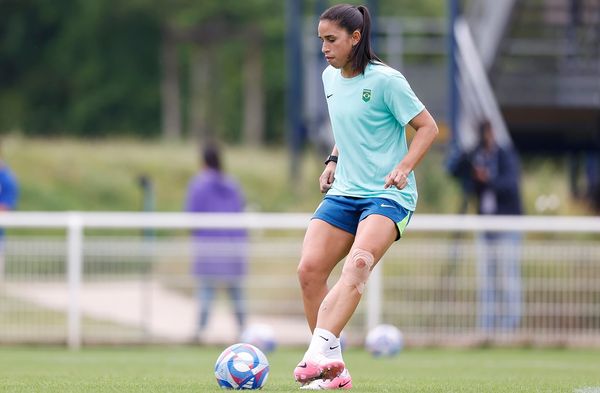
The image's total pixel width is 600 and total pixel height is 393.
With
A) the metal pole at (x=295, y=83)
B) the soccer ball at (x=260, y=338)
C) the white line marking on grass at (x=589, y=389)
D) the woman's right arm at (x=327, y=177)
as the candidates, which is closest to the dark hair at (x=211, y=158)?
the soccer ball at (x=260, y=338)

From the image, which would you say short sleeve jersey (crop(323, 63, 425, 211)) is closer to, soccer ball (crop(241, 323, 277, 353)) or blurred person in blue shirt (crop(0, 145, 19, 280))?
soccer ball (crop(241, 323, 277, 353))

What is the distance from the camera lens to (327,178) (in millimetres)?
7820

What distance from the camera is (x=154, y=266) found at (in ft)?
45.6

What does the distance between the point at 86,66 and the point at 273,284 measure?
142ft

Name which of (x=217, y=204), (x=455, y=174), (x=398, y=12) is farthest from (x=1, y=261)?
(x=398, y=12)

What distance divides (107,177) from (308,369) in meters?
24.3

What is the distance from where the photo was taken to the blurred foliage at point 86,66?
179 ft

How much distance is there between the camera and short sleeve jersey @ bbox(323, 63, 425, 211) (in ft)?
24.4

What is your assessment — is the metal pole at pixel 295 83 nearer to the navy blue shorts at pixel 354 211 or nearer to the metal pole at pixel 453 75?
the metal pole at pixel 453 75

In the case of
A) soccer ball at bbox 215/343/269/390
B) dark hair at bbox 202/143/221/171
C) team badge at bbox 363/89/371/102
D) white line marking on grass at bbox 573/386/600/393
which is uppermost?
team badge at bbox 363/89/371/102

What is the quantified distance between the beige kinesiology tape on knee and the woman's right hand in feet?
1.86

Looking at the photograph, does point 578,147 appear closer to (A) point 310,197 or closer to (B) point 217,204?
(A) point 310,197

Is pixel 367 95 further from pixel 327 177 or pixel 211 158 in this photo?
pixel 211 158

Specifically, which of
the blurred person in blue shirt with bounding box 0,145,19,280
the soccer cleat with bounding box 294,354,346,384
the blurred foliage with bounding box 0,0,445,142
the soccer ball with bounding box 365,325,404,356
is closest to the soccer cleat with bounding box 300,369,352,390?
the soccer cleat with bounding box 294,354,346,384
